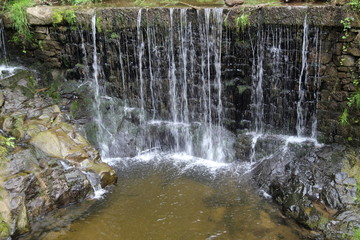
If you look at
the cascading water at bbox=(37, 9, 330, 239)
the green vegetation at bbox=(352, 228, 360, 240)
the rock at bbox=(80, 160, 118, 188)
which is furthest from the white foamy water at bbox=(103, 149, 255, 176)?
the green vegetation at bbox=(352, 228, 360, 240)

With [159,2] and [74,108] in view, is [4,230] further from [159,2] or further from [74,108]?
[159,2]

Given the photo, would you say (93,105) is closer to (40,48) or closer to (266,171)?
(40,48)

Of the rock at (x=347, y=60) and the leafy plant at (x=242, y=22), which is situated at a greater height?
the leafy plant at (x=242, y=22)

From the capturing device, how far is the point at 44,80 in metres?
8.71

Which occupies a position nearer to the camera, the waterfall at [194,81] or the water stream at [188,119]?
the water stream at [188,119]

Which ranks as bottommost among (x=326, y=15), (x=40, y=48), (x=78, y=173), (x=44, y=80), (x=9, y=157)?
(x=78, y=173)

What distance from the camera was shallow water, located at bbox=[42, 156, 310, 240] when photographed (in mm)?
5465

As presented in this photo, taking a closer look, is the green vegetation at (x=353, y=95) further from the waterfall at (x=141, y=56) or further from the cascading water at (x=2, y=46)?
the cascading water at (x=2, y=46)

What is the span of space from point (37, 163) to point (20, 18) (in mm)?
3920

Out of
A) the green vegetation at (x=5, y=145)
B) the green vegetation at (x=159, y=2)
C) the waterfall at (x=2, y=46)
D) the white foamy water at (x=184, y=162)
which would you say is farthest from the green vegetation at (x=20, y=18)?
the white foamy water at (x=184, y=162)

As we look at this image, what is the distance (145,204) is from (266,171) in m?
2.16

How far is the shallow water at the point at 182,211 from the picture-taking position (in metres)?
5.46

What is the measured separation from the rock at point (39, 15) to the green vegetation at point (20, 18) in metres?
0.12

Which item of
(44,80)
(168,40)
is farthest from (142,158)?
(44,80)
